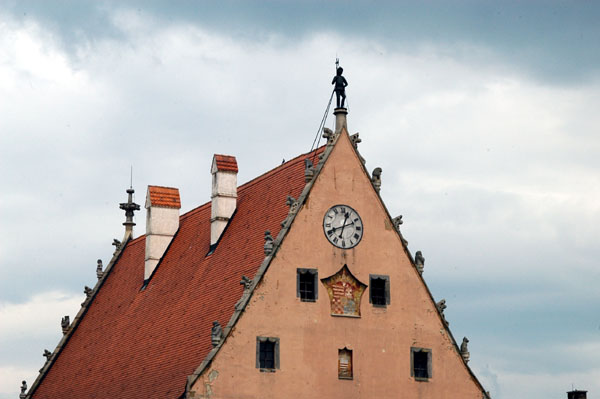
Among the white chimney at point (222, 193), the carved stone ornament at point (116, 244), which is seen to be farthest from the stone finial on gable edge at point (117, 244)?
the white chimney at point (222, 193)

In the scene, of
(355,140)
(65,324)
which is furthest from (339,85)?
(65,324)

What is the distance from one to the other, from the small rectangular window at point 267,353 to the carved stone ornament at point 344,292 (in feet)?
9.33

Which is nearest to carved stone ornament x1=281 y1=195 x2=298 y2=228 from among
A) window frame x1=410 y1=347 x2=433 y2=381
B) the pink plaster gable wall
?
the pink plaster gable wall

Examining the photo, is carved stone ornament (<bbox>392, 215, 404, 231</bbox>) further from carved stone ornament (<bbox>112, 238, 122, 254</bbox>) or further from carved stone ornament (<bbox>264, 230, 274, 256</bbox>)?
carved stone ornament (<bbox>112, 238, 122, 254</bbox>)

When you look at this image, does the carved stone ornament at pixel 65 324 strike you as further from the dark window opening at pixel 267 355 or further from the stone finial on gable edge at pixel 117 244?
the dark window opening at pixel 267 355

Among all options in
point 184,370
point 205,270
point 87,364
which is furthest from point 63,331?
point 184,370

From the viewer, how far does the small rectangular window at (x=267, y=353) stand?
2143 inches

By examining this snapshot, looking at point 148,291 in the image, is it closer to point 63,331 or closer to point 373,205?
point 63,331

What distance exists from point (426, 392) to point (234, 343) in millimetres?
8371

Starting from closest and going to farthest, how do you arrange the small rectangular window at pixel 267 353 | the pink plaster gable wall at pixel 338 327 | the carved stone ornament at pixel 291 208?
the pink plaster gable wall at pixel 338 327, the small rectangular window at pixel 267 353, the carved stone ornament at pixel 291 208

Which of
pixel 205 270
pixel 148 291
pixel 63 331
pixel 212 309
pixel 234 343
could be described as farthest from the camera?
pixel 63 331

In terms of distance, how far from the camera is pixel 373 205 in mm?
57656

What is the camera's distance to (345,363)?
56.0 m

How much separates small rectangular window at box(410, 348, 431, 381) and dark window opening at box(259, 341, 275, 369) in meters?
5.93
